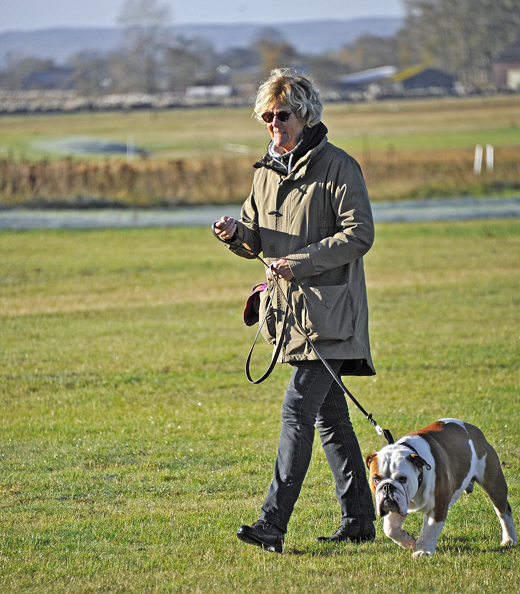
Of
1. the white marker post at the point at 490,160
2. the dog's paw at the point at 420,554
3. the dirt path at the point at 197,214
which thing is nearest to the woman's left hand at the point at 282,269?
the dog's paw at the point at 420,554

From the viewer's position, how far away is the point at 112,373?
8.04 meters

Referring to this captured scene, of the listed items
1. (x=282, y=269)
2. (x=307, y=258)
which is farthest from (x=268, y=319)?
(x=307, y=258)

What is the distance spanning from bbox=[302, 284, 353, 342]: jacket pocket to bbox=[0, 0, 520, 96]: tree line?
78.1m

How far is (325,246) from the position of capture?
393 cm

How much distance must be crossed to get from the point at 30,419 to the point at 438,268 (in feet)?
30.3

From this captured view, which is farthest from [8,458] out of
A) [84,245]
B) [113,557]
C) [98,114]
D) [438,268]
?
[98,114]

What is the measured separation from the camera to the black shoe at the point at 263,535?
13.0 ft

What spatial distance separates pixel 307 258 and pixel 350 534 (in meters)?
1.44

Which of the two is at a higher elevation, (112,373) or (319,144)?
Result: (319,144)

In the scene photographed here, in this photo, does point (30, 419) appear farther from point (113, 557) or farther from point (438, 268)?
point (438, 268)

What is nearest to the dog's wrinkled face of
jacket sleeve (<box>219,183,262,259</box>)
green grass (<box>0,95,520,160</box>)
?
jacket sleeve (<box>219,183,262,259</box>)

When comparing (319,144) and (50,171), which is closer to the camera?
(319,144)

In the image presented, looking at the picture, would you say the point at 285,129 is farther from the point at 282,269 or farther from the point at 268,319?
the point at 268,319

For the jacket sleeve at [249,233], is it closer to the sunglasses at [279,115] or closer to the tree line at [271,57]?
the sunglasses at [279,115]
